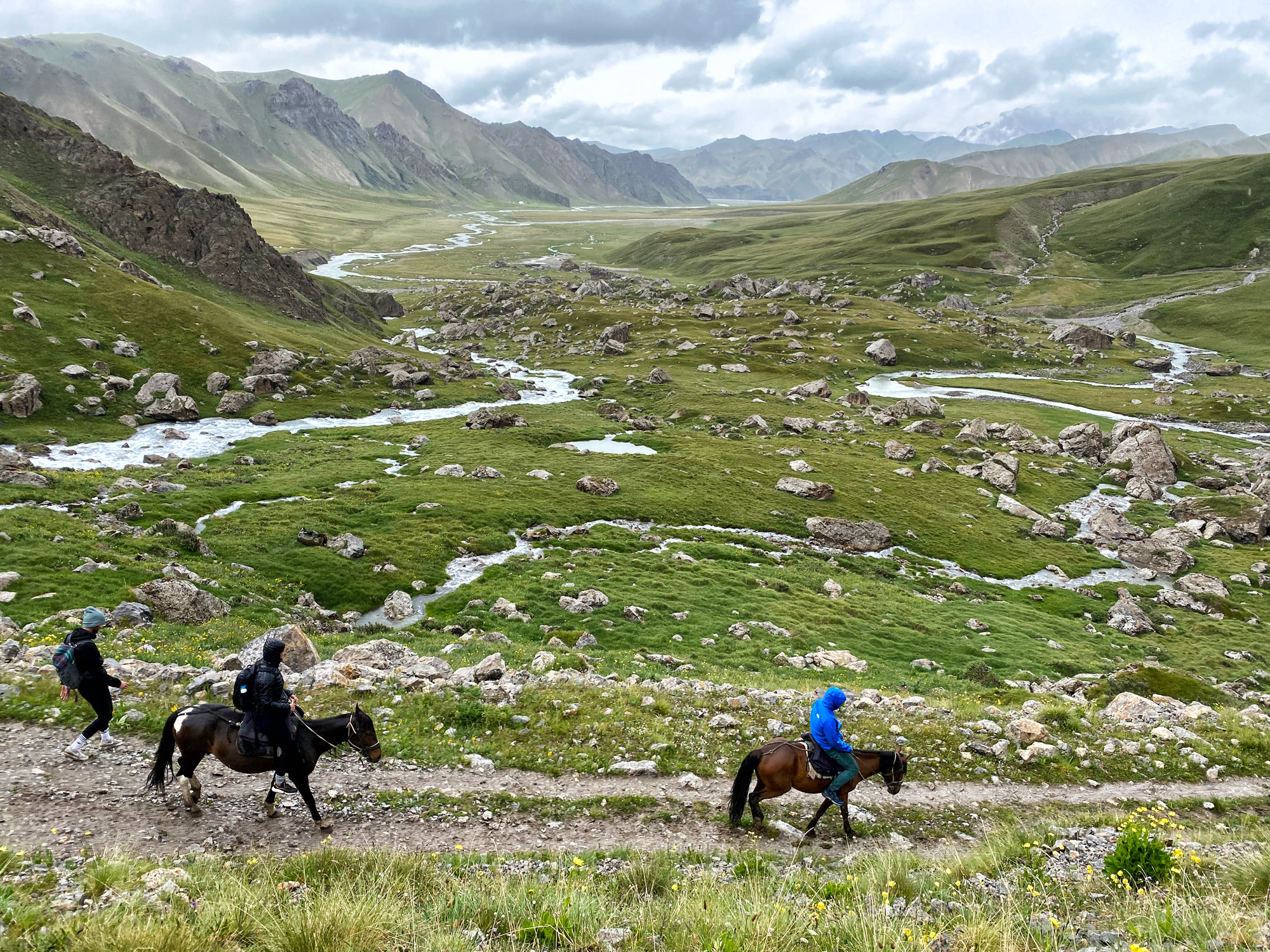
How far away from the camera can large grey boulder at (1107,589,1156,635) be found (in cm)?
4122

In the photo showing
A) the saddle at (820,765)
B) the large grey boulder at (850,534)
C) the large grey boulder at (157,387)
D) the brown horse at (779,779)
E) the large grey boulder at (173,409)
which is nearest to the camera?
the saddle at (820,765)

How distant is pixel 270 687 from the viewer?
43.2 ft

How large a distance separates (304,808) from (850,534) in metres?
47.6

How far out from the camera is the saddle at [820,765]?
46.6 feet

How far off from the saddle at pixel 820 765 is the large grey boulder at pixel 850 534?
134 feet

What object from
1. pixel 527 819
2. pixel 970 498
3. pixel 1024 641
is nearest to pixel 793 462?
pixel 970 498

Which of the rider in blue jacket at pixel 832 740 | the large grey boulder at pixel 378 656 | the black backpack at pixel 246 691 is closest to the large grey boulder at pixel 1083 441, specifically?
the rider in blue jacket at pixel 832 740

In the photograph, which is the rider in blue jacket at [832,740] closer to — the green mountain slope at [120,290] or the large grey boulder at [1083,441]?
the green mountain slope at [120,290]

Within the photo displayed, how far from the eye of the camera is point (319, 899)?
8016mm

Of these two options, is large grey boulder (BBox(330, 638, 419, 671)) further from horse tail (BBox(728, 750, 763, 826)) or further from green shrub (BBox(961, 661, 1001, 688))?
green shrub (BBox(961, 661, 1001, 688))

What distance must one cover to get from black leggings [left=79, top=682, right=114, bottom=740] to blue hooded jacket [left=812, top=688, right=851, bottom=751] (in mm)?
17338

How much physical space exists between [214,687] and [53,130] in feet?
442

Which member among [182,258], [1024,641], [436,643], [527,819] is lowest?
[1024,641]

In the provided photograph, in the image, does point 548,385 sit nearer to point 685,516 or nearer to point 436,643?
point 685,516
